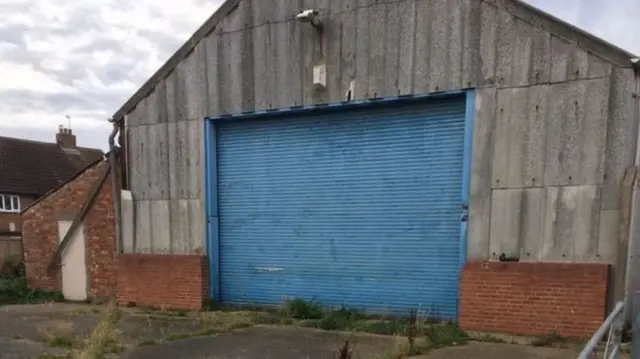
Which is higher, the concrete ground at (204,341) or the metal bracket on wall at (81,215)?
the metal bracket on wall at (81,215)

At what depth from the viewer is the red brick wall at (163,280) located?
8.60 metres

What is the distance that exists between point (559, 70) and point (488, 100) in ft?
3.12

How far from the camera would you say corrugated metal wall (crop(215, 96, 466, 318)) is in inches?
281

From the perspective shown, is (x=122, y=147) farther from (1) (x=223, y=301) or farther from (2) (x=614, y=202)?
(2) (x=614, y=202)

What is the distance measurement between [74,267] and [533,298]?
9.30 meters

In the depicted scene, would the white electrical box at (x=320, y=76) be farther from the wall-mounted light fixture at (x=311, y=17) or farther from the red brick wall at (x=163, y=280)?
the red brick wall at (x=163, y=280)

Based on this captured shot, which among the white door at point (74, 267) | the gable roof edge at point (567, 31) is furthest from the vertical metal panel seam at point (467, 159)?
the white door at point (74, 267)

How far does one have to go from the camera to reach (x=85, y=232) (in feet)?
33.3

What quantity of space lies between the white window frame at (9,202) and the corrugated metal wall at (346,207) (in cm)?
1959

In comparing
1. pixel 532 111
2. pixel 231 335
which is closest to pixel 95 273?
pixel 231 335

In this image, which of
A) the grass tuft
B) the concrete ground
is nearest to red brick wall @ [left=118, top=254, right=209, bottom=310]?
the concrete ground

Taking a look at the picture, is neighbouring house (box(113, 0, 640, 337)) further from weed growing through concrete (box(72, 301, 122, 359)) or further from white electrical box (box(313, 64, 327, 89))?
weed growing through concrete (box(72, 301, 122, 359))

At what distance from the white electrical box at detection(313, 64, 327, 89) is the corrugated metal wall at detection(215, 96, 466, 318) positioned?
54cm

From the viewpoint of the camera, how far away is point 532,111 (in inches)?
251
